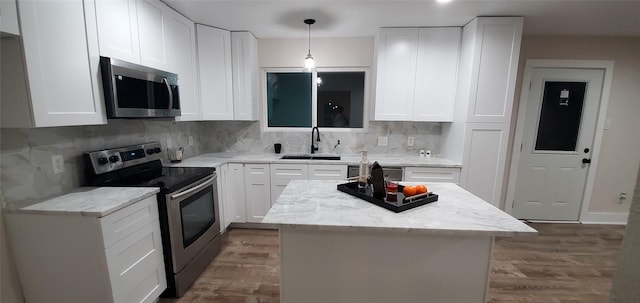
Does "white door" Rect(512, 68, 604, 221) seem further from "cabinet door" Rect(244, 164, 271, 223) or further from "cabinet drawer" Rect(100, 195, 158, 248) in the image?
"cabinet drawer" Rect(100, 195, 158, 248)

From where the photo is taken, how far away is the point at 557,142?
3340 millimetres

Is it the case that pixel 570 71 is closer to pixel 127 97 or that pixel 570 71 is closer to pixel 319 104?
pixel 319 104

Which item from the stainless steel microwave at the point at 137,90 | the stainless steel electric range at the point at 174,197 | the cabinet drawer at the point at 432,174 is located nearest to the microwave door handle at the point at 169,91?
the stainless steel microwave at the point at 137,90

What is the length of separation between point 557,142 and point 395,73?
7.95 ft

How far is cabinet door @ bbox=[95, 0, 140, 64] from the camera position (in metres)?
1.72

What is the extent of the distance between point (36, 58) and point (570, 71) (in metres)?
5.09

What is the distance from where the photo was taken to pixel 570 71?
3.18m

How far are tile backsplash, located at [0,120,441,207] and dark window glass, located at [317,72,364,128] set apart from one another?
0.62ft

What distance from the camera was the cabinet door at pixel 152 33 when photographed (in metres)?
2.11

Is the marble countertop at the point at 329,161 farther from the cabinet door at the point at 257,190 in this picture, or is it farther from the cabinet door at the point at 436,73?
the cabinet door at the point at 436,73

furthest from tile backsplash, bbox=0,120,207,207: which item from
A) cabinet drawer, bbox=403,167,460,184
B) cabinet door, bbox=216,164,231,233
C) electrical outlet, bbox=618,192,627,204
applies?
electrical outlet, bbox=618,192,627,204

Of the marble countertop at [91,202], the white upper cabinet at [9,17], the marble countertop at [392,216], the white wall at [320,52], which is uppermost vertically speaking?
the white wall at [320,52]

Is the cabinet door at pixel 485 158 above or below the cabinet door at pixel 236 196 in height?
above

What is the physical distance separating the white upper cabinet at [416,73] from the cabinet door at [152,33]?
7.53 ft
